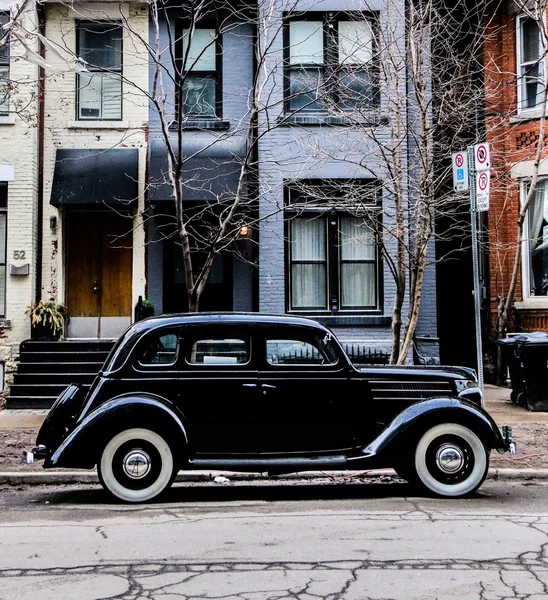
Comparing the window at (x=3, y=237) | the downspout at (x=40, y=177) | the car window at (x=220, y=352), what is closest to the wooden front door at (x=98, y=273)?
the downspout at (x=40, y=177)

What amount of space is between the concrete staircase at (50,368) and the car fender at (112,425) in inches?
235

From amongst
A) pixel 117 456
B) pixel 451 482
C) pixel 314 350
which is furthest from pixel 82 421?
pixel 451 482

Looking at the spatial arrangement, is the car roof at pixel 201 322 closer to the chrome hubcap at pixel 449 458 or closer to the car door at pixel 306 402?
the car door at pixel 306 402

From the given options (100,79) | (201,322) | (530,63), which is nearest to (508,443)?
(201,322)

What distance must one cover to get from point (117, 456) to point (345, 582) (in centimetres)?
315

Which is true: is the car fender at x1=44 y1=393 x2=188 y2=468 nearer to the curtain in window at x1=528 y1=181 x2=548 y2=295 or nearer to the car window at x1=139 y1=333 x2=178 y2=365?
the car window at x1=139 y1=333 x2=178 y2=365

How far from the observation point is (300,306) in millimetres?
14453

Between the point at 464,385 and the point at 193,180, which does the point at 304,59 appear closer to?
the point at 193,180

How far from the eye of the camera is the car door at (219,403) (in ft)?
23.6

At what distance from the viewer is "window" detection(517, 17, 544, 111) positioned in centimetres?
1485

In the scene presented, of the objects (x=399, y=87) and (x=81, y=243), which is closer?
(x=399, y=87)

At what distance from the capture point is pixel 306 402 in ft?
23.9

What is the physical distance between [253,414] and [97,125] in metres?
9.13

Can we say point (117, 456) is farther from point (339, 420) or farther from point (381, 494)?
point (381, 494)
